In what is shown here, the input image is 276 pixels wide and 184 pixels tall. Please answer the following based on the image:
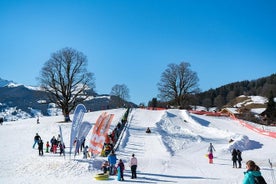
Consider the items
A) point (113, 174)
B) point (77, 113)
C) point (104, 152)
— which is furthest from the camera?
point (104, 152)

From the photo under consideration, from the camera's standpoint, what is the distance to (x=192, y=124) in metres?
51.8

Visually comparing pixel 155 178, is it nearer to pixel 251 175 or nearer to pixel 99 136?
pixel 99 136

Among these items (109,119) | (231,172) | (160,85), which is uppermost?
(160,85)

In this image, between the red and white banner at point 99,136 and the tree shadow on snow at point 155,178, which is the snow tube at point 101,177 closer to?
the tree shadow on snow at point 155,178

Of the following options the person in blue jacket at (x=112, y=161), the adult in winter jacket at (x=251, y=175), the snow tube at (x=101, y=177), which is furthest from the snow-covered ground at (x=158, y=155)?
the adult in winter jacket at (x=251, y=175)

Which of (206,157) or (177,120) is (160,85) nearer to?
(177,120)

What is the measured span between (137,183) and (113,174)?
10.6 ft

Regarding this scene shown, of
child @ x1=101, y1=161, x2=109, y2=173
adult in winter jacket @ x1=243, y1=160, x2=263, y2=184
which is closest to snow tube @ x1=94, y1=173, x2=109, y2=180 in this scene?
child @ x1=101, y1=161, x2=109, y2=173

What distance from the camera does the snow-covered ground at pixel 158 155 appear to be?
2116cm

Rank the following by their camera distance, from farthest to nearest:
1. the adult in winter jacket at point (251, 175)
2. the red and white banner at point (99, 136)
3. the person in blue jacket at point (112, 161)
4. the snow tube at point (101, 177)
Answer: the red and white banner at point (99, 136) < the person in blue jacket at point (112, 161) < the snow tube at point (101, 177) < the adult in winter jacket at point (251, 175)

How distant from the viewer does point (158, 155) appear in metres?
30.0

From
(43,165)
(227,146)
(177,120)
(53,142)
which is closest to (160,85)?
(177,120)

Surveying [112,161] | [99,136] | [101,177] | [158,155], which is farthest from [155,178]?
[158,155]

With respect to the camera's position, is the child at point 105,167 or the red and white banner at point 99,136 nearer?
the child at point 105,167
